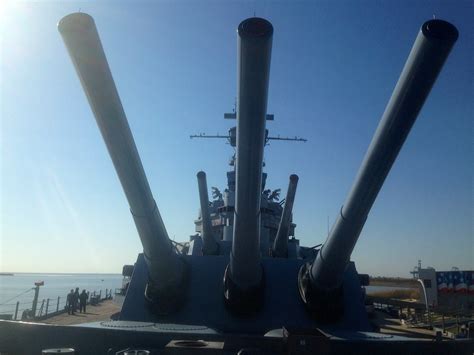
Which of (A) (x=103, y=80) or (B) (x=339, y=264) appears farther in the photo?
(B) (x=339, y=264)

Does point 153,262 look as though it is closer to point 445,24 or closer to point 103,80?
point 103,80

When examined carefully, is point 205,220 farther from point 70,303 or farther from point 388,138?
point 70,303

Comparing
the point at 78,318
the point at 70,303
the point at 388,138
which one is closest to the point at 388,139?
the point at 388,138

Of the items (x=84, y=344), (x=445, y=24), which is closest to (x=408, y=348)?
(x=445, y=24)

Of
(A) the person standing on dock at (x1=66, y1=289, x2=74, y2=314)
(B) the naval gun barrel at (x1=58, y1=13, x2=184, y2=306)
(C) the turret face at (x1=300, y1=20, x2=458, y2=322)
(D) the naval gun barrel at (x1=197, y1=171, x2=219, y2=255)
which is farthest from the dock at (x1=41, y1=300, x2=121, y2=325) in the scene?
(C) the turret face at (x1=300, y1=20, x2=458, y2=322)

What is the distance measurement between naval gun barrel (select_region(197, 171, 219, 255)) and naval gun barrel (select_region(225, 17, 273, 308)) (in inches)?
91.2

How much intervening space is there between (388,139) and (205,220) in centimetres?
442

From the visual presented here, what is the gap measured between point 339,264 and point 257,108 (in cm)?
222

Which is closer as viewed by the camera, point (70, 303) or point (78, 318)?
point (78, 318)

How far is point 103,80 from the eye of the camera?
3084 millimetres

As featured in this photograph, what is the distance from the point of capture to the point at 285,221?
7145 millimetres

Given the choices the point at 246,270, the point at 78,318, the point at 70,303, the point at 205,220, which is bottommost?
the point at 78,318

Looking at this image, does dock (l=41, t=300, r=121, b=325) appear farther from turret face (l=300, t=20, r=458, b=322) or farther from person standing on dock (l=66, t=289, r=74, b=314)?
turret face (l=300, t=20, r=458, b=322)

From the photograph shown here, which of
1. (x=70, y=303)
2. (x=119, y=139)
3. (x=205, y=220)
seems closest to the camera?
(x=119, y=139)
